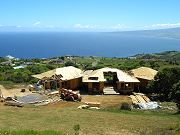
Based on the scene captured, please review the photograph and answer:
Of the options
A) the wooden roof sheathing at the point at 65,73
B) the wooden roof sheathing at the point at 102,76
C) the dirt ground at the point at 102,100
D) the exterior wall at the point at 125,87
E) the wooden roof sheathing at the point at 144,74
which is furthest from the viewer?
the wooden roof sheathing at the point at 144,74

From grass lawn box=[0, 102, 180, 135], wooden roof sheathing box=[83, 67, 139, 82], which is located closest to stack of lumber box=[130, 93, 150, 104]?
wooden roof sheathing box=[83, 67, 139, 82]

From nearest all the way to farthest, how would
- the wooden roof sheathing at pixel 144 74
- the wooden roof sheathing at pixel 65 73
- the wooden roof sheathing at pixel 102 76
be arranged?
the wooden roof sheathing at pixel 65 73 → the wooden roof sheathing at pixel 102 76 → the wooden roof sheathing at pixel 144 74

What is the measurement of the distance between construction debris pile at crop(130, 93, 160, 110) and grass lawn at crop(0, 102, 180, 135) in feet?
23.8

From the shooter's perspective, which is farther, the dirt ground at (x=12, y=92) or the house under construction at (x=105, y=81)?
the house under construction at (x=105, y=81)

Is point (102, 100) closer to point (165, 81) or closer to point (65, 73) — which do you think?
point (65, 73)

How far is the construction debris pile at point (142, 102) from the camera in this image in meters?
29.9

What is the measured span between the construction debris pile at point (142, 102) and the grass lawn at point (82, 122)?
286 inches

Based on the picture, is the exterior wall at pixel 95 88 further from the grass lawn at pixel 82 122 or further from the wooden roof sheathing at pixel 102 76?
the grass lawn at pixel 82 122

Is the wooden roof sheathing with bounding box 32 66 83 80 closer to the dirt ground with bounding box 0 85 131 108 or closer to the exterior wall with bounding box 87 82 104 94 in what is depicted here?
the exterior wall with bounding box 87 82 104 94

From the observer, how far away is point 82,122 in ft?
67.1

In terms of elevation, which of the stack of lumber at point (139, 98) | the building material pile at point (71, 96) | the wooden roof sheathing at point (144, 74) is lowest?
the stack of lumber at point (139, 98)

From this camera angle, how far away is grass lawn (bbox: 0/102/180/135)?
59.6 feet

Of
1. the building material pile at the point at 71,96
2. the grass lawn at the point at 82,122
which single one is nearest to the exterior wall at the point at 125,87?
the building material pile at the point at 71,96

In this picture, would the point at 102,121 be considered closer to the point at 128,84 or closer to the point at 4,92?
the point at 4,92
